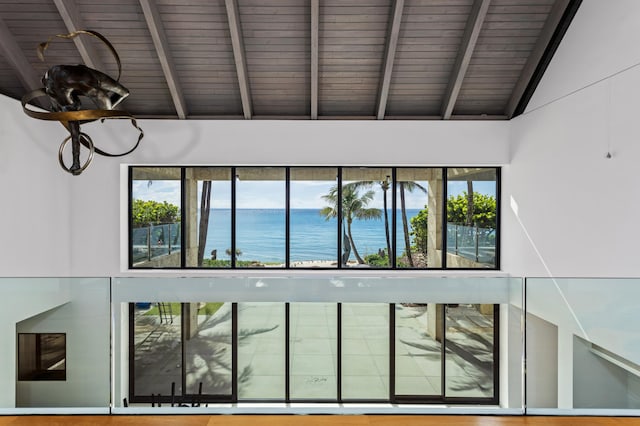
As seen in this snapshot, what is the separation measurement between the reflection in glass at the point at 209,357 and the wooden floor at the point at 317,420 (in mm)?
3559

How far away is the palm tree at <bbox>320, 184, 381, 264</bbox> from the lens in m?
5.66

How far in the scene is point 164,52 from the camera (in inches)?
174

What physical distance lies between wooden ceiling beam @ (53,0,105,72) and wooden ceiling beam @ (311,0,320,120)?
7.87 feet

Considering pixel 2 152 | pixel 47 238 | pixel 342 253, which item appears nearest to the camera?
pixel 2 152

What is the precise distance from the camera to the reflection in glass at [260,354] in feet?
17.1

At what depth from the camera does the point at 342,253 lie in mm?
5645

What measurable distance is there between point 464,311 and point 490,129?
2.40 meters

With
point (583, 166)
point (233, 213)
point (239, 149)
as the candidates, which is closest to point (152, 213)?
point (233, 213)

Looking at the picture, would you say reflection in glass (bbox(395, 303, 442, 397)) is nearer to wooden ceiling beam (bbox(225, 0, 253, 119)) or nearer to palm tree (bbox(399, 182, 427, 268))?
palm tree (bbox(399, 182, 427, 268))

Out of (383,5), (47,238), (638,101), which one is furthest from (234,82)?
(638,101)

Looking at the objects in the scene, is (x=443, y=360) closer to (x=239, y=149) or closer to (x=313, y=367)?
(x=313, y=367)

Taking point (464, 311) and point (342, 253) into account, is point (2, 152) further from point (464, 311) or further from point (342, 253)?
point (464, 311)

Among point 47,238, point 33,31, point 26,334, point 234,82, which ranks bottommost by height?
point 26,334

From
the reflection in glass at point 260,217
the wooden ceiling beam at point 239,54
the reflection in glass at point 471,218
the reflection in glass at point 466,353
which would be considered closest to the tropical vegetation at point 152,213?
the reflection in glass at point 260,217
